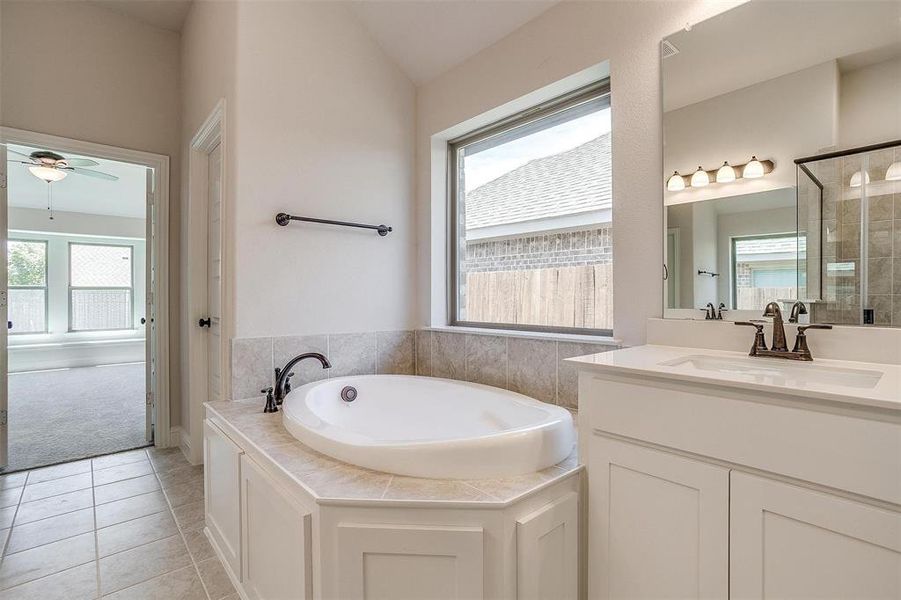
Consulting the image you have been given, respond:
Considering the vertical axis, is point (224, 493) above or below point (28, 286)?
below

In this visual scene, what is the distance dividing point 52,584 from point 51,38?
10.2 ft

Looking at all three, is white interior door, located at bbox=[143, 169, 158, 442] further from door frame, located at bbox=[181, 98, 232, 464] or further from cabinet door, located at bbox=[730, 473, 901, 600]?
cabinet door, located at bbox=[730, 473, 901, 600]

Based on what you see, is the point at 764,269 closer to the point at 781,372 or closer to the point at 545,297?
the point at 781,372

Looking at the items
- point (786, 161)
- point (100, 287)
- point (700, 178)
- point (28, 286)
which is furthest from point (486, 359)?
point (28, 286)

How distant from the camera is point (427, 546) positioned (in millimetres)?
1112

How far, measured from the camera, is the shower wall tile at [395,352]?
8.94 feet

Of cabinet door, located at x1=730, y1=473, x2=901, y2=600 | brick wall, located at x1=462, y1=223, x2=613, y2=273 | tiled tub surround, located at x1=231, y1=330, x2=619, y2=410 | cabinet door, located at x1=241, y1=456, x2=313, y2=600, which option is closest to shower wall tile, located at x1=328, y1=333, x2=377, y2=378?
tiled tub surround, located at x1=231, y1=330, x2=619, y2=410

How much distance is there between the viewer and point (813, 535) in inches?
36.8

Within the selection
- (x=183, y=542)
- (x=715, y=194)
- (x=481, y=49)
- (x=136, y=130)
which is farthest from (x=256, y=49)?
(x=183, y=542)

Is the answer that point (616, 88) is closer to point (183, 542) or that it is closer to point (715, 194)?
point (715, 194)

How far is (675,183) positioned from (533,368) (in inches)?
41.6

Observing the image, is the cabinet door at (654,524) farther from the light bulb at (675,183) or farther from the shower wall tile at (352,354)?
the shower wall tile at (352,354)

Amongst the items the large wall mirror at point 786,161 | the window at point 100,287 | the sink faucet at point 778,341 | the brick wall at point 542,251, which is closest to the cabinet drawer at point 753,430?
the sink faucet at point 778,341

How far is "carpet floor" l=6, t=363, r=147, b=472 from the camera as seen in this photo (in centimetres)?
304
